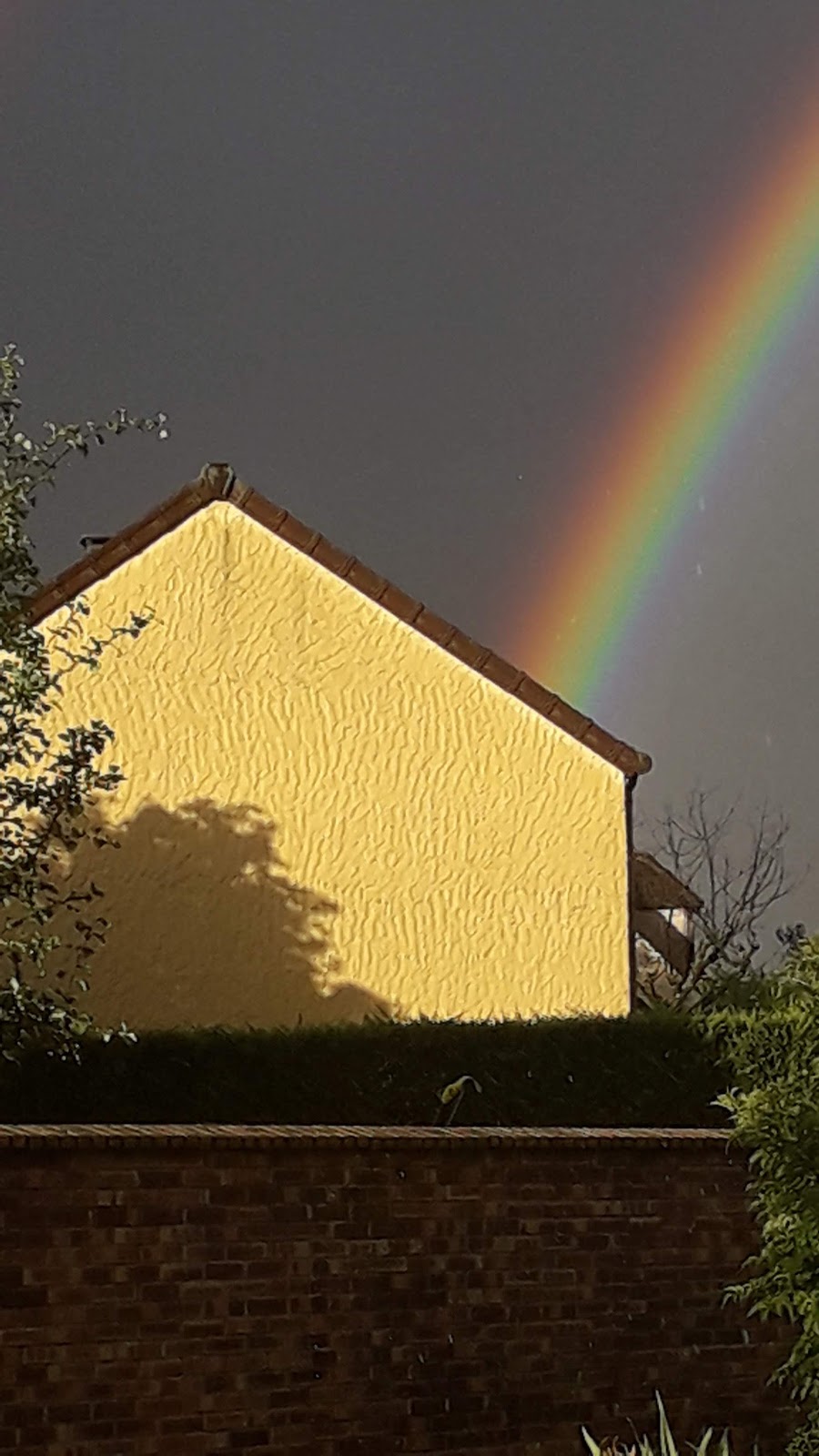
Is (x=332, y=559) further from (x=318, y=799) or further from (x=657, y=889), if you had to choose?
(x=657, y=889)

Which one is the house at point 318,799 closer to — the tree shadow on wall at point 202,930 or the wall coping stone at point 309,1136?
the tree shadow on wall at point 202,930

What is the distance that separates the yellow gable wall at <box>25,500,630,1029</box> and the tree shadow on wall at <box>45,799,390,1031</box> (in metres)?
0.02

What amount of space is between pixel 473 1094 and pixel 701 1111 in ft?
4.83

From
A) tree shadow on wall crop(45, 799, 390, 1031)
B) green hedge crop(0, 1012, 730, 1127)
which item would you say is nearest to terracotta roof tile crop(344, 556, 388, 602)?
tree shadow on wall crop(45, 799, 390, 1031)

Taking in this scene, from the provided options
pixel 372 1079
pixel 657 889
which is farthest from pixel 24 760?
pixel 657 889

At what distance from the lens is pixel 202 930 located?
15953mm

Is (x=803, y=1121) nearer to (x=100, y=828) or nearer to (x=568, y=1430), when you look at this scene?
(x=568, y=1430)

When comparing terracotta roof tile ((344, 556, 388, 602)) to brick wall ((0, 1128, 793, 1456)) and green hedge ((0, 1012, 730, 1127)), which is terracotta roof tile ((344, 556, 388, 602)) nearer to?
green hedge ((0, 1012, 730, 1127))

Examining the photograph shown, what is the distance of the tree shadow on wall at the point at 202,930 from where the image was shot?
15773 millimetres

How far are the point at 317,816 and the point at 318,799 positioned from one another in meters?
0.16

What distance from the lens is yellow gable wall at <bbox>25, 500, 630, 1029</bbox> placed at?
1598cm

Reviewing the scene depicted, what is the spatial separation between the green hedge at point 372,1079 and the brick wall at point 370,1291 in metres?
2.28

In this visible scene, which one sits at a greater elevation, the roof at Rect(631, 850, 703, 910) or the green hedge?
the roof at Rect(631, 850, 703, 910)

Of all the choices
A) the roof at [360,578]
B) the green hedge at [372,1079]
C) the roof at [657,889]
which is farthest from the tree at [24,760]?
the roof at [657,889]
